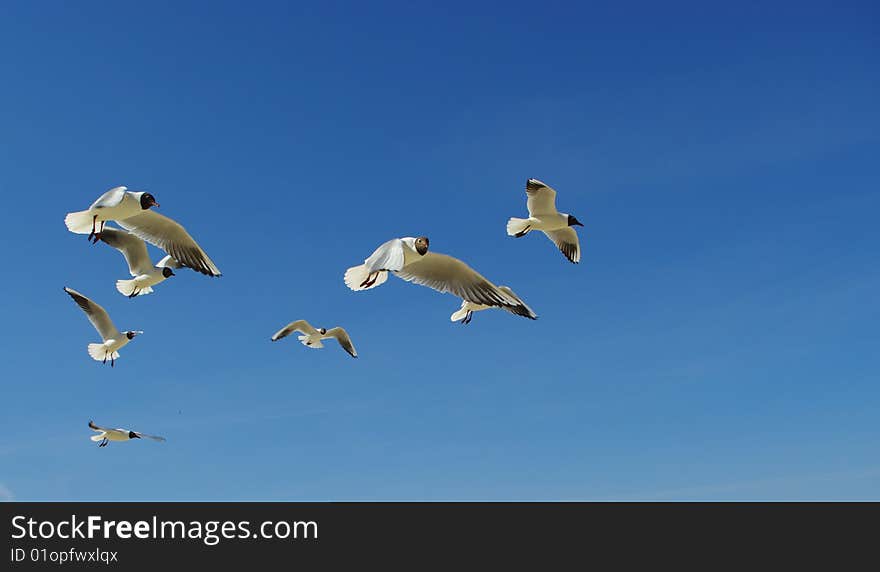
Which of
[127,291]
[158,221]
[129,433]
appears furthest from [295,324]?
[129,433]

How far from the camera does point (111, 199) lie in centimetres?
1206

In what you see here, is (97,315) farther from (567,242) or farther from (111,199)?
(567,242)

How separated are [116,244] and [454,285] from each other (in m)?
6.18

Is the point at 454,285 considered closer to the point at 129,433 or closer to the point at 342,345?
the point at 342,345

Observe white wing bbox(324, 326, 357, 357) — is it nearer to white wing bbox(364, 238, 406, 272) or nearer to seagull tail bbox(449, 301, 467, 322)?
seagull tail bbox(449, 301, 467, 322)

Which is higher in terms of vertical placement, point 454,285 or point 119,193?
point 119,193

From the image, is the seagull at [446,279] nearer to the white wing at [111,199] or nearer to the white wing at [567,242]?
the white wing at [111,199]

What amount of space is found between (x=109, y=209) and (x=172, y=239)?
1.07m

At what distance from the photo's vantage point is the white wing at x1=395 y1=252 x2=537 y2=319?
37.1 feet

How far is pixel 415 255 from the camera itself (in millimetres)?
10789

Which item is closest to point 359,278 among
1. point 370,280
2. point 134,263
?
point 370,280

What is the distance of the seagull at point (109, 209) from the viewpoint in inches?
476
